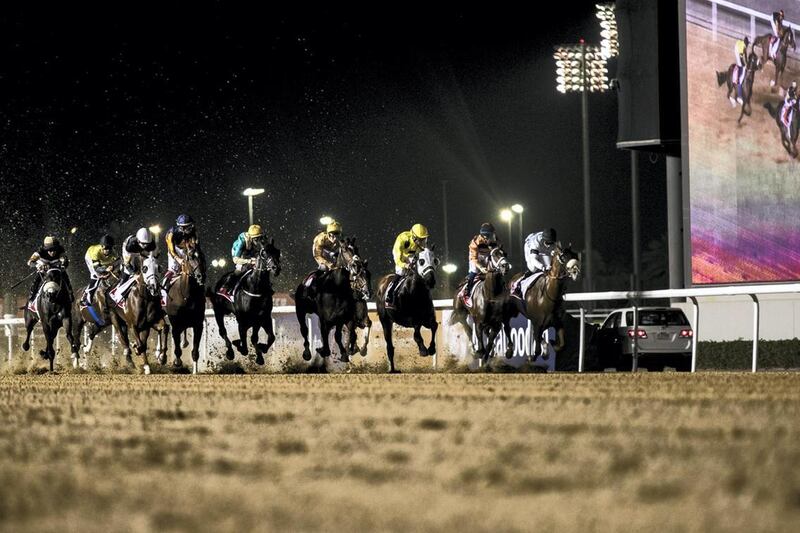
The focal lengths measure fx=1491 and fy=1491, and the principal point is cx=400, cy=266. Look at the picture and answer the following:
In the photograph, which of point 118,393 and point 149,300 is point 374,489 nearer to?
point 118,393

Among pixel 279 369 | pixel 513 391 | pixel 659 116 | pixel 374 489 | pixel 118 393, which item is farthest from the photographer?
pixel 659 116

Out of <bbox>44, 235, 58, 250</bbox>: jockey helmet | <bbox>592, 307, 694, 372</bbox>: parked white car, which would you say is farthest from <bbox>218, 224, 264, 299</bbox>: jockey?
<bbox>592, 307, 694, 372</bbox>: parked white car

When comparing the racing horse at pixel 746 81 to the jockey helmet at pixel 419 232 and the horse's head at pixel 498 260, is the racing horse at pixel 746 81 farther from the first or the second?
the jockey helmet at pixel 419 232

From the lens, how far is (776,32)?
67.5 ft

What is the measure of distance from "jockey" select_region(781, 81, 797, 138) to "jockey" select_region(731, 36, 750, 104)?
2.63 ft

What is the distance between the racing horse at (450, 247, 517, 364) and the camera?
17.3 meters

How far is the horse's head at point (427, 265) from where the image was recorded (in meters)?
17.0

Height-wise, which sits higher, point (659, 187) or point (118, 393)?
point (659, 187)

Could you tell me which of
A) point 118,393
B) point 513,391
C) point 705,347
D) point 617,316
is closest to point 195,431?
point 513,391

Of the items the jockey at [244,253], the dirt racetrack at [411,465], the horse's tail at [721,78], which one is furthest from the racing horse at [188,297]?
the horse's tail at [721,78]

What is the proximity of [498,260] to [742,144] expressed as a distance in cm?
544

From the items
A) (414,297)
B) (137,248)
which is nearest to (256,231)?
(137,248)

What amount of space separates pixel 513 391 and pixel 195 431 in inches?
138

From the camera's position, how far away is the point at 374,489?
3.96 metres
